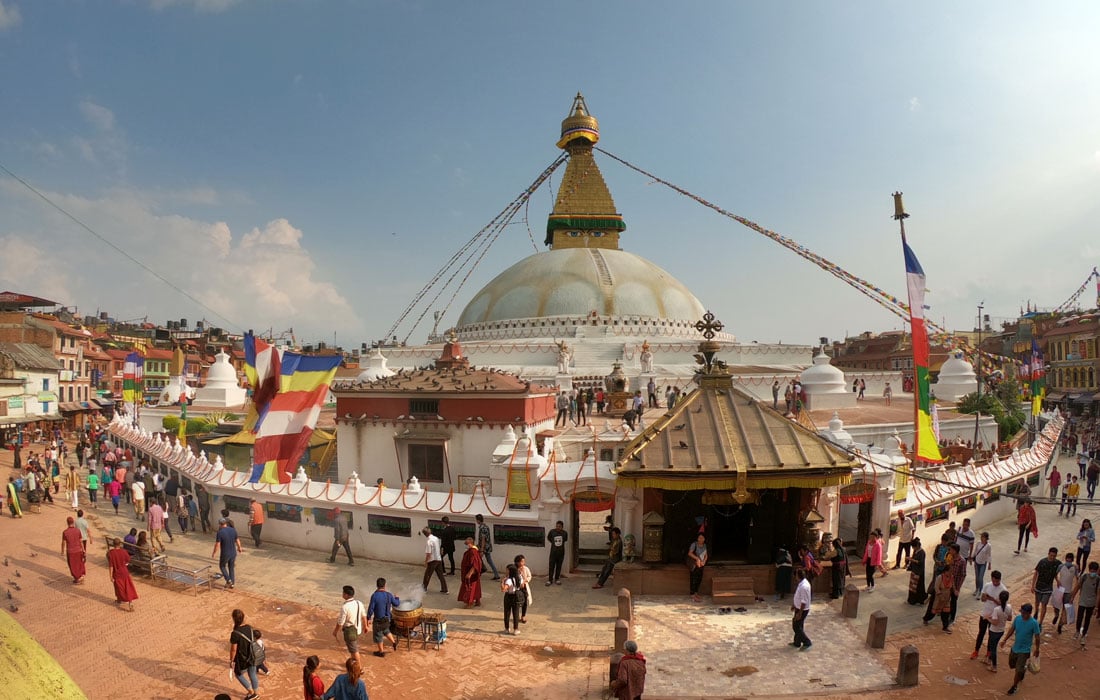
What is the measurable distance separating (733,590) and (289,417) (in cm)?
886

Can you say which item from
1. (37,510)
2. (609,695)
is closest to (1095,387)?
(609,695)

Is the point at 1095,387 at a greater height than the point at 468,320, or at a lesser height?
lesser

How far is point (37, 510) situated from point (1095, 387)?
56281 millimetres

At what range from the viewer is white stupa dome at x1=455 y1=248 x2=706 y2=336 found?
41.7 m

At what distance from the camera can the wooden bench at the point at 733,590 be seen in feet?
32.6

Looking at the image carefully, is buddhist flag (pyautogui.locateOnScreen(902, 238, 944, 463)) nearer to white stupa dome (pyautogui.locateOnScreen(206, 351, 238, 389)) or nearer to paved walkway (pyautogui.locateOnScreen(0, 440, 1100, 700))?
paved walkway (pyautogui.locateOnScreen(0, 440, 1100, 700))

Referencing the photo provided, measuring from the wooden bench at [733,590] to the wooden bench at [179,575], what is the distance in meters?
9.06

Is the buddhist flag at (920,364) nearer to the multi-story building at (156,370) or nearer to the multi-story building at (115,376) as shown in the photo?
the multi-story building at (115,376)

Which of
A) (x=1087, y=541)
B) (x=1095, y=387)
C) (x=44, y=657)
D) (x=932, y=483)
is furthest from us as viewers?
(x=1095, y=387)

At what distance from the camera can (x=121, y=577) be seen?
33.2ft

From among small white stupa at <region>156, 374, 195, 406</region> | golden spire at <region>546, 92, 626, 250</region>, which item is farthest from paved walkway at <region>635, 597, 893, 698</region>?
golden spire at <region>546, 92, 626, 250</region>

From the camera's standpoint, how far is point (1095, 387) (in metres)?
40.8

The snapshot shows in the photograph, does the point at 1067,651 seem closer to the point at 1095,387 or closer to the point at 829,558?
the point at 829,558

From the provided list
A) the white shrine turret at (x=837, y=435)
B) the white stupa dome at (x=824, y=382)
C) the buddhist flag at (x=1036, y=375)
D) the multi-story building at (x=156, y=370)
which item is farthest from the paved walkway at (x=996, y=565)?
the multi-story building at (x=156, y=370)
